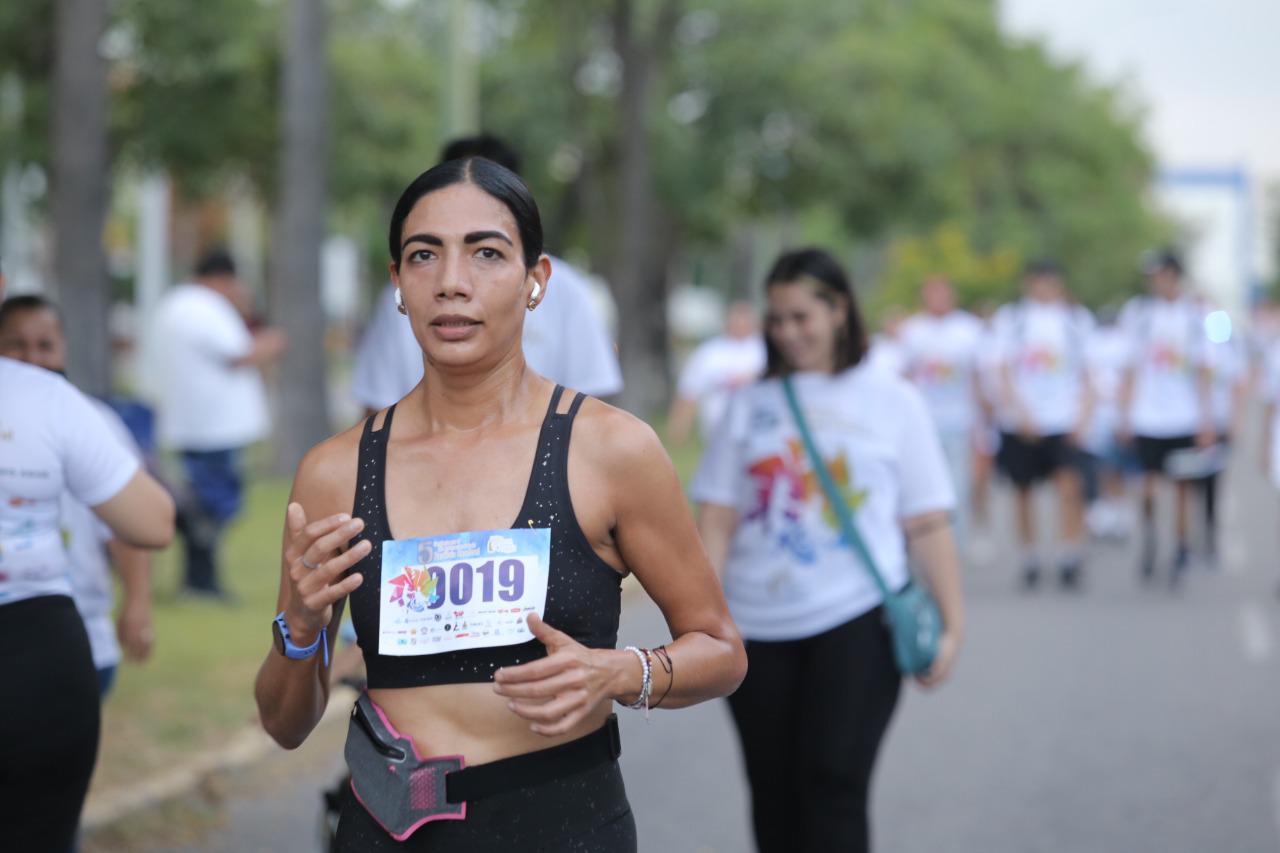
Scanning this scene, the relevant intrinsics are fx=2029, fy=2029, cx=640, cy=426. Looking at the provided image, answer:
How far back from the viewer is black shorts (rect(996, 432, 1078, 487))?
1366 cm

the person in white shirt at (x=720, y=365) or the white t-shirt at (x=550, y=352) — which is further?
the person in white shirt at (x=720, y=365)

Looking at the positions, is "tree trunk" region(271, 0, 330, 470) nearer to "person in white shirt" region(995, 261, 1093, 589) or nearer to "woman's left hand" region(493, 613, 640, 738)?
"person in white shirt" region(995, 261, 1093, 589)

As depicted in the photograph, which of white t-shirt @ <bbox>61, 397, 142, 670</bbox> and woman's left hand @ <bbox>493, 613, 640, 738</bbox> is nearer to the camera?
woman's left hand @ <bbox>493, 613, 640, 738</bbox>

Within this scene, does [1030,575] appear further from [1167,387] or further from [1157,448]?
[1167,387]

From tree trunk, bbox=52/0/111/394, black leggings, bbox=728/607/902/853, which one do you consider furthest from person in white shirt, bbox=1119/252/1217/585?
black leggings, bbox=728/607/902/853

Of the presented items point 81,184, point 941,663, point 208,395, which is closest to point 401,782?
point 941,663

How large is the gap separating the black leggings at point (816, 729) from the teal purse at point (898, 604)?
0.07 meters

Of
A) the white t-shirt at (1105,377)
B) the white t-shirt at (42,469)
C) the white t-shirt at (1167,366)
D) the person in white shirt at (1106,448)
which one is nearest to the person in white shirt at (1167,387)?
the white t-shirt at (1167,366)

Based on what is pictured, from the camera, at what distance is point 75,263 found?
9312mm

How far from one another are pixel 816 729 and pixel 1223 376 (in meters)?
8.87

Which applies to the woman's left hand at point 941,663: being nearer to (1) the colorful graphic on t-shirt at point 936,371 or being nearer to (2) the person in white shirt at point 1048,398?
(2) the person in white shirt at point 1048,398

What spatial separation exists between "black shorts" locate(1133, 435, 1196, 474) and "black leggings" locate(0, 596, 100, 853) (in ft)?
34.9

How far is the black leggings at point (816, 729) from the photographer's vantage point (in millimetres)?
5039

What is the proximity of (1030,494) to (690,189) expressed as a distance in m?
19.4
